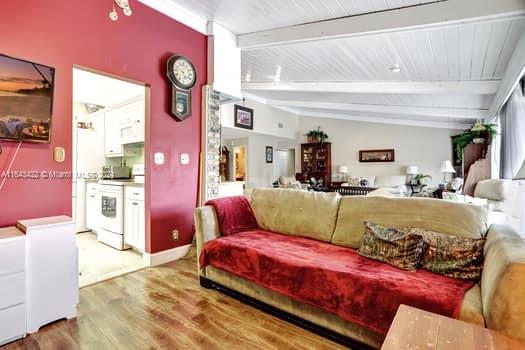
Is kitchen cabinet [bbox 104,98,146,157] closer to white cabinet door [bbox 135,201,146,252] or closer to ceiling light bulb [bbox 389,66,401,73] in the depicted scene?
white cabinet door [bbox 135,201,146,252]

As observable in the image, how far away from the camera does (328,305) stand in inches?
68.4

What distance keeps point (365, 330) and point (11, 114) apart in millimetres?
2881

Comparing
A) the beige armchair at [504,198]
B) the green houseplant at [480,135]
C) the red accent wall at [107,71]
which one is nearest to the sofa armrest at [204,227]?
the red accent wall at [107,71]

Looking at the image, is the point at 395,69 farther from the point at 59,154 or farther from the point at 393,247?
the point at 59,154

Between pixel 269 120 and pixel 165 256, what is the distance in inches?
224

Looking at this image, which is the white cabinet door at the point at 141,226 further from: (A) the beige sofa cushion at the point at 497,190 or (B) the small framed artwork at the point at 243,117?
(A) the beige sofa cushion at the point at 497,190

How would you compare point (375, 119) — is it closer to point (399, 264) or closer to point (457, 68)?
point (457, 68)

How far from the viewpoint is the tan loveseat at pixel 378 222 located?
3.95 ft

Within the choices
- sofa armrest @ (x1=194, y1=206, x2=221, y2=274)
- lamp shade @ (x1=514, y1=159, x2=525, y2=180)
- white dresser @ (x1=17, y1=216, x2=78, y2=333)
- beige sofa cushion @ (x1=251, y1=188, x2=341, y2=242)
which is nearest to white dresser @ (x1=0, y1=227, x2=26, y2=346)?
white dresser @ (x1=17, y1=216, x2=78, y2=333)

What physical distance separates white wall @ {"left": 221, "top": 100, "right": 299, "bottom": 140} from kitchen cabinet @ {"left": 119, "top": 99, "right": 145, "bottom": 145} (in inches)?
93.9

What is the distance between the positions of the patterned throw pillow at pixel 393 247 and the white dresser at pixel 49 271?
222 cm

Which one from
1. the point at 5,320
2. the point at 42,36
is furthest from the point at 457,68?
the point at 5,320

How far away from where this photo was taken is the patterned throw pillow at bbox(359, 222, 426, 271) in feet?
6.02

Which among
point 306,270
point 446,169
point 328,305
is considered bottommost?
point 328,305
